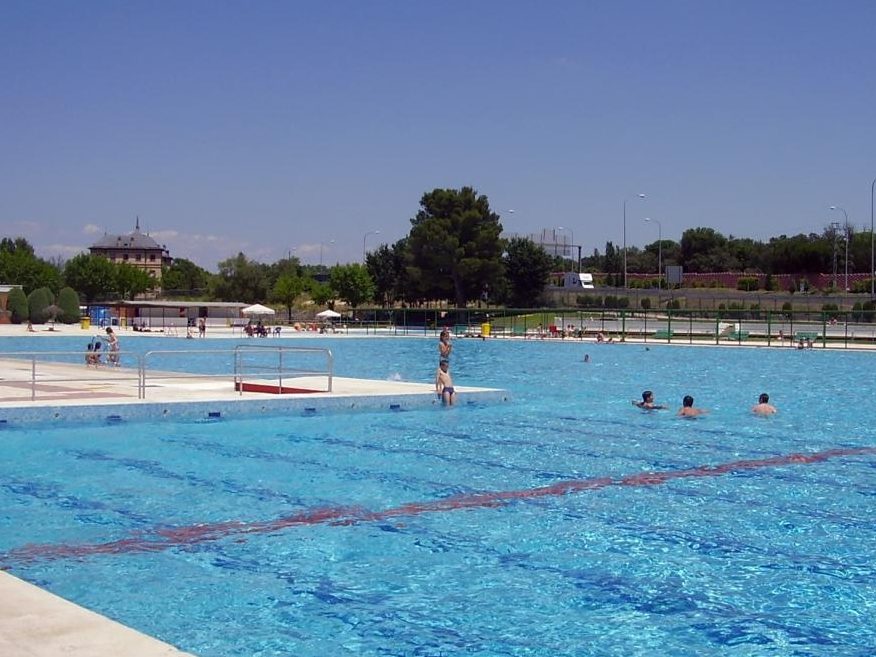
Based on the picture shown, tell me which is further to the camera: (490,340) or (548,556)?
(490,340)

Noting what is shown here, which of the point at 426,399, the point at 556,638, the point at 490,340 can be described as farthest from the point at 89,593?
the point at 490,340

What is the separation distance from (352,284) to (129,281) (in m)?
39.5

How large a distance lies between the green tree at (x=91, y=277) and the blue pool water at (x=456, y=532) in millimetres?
108830

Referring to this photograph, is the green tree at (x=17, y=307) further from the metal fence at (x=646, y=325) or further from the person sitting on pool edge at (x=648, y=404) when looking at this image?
the person sitting on pool edge at (x=648, y=404)

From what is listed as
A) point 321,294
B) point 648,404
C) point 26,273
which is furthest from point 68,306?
point 648,404

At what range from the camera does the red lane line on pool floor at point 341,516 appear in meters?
9.88

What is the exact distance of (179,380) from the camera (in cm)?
2397

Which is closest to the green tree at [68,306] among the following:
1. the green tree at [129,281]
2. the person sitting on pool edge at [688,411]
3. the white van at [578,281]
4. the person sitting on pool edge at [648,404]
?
the green tree at [129,281]

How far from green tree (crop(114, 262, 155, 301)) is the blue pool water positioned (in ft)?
370

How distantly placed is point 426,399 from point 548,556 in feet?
39.7

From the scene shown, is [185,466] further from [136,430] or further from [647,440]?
[647,440]

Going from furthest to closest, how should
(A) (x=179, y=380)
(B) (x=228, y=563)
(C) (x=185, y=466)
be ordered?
(A) (x=179, y=380)
(C) (x=185, y=466)
(B) (x=228, y=563)

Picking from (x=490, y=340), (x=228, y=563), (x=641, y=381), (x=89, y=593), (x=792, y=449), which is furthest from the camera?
(x=490, y=340)

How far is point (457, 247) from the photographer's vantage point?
92.1m
